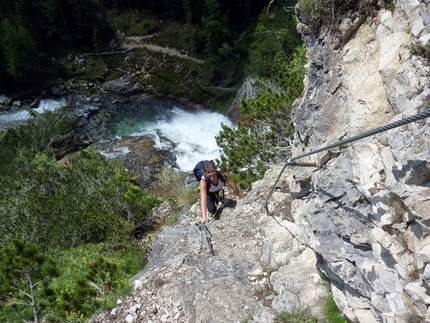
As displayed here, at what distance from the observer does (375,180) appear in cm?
340

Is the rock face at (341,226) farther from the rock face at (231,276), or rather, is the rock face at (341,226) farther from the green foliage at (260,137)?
the green foliage at (260,137)

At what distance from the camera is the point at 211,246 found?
6457mm

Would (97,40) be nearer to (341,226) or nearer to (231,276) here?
(231,276)

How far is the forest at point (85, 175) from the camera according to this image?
656 centimetres

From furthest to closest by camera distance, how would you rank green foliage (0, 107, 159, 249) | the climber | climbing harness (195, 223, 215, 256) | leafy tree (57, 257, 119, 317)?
green foliage (0, 107, 159, 249)
the climber
climbing harness (195, 223, 215, 256)
leafy tree (57, 257, 119, 317)

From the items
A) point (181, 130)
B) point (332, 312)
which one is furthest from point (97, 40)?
point (332, 312)

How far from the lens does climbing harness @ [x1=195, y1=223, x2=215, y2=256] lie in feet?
21.0

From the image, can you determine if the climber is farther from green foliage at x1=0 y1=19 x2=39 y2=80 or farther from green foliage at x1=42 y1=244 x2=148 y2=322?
green foliage at x1=0 y1=19 x2=39 y2=80

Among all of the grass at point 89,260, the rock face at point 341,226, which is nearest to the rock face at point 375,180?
the rock face at point 341,226

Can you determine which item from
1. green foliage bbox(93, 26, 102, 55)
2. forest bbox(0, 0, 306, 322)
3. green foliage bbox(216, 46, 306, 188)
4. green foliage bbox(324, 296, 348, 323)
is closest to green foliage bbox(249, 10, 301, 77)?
forest bbox(0, 0, 306, 322)

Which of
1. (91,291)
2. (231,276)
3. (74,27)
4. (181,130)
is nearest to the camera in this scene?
(231,276)

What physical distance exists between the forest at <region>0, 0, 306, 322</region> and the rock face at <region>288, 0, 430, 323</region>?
12.2 feet

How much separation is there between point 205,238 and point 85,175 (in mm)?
8737

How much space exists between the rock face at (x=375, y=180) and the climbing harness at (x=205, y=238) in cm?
206
